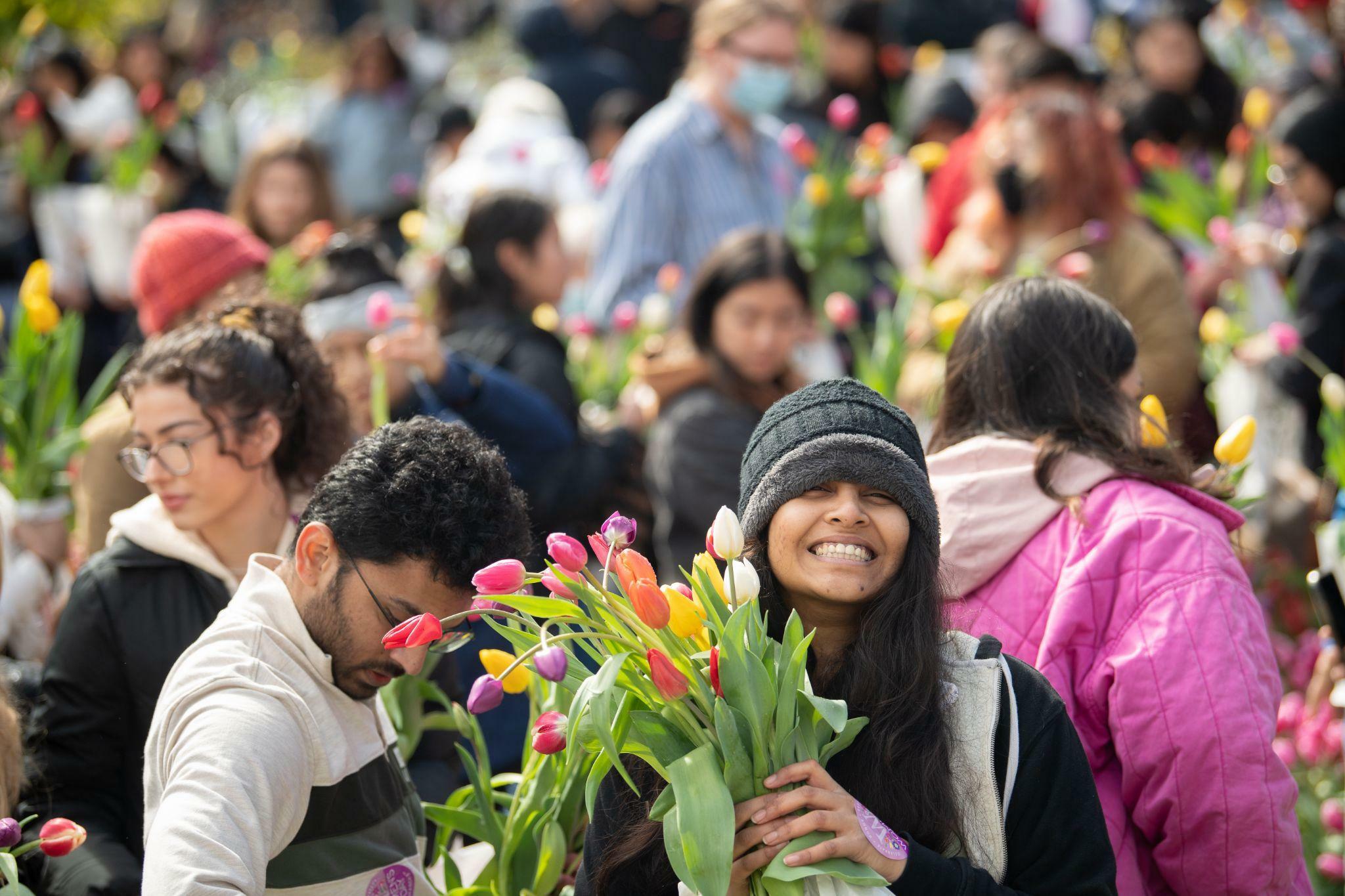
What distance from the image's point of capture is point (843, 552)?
2.07m

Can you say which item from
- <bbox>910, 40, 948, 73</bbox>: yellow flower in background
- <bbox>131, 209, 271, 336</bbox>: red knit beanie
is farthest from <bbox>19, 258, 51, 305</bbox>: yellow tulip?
<bbox>910, 40, 948, 73</bbox>: yellow flower in background

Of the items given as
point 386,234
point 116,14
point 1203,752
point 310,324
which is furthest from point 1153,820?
point 116,14

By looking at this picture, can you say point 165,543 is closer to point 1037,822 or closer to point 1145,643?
point 1037,822

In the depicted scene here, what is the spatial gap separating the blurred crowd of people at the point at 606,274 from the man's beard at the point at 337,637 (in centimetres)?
59

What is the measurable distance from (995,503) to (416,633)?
1115mm

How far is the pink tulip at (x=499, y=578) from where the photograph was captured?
1.79m

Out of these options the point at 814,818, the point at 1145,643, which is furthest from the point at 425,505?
the point at 1145,643

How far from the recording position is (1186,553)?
2.34 m

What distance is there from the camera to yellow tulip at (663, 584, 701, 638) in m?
1.85

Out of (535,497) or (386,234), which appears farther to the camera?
(386,234)

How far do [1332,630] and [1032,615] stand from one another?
984 mm

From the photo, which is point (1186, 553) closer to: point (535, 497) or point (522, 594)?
point (522, 594)

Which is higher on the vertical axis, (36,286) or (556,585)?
(556,585)

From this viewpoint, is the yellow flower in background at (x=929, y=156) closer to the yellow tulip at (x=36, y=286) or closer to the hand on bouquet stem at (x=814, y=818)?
the yellow tulip at (x=36, y=286)
